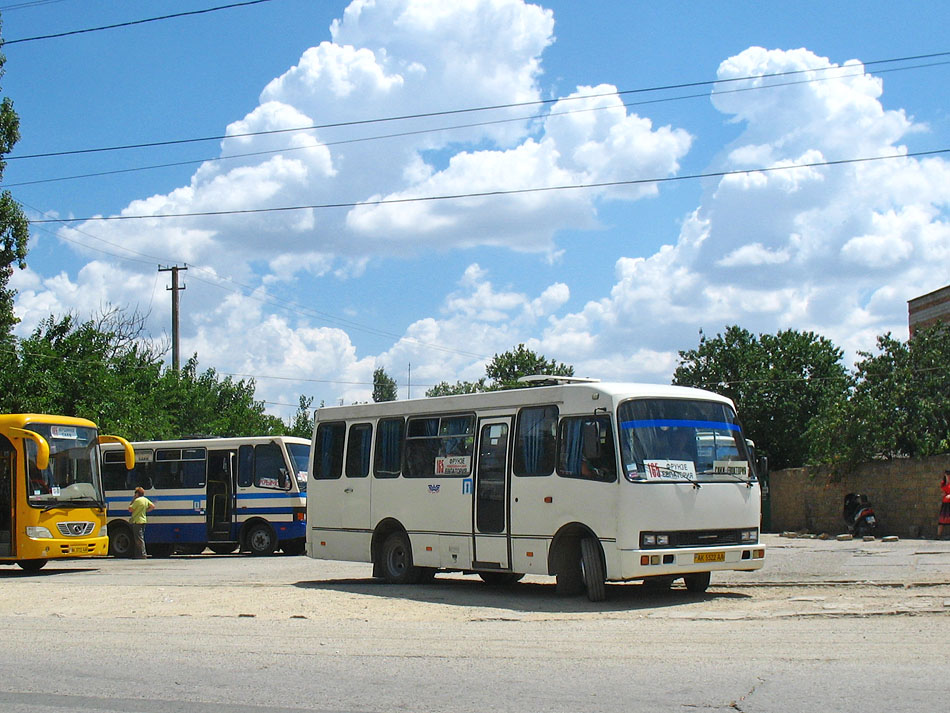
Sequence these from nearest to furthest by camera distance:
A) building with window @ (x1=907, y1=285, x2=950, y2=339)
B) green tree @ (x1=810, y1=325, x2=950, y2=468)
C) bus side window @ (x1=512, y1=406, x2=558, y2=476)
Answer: bus side window @ (x1=512, y1=406, x2=558, y2=476)
green tree @ (x1=810, y1=325, x2=950, y2=468)
building with window @ (x1=907, y1=285, x2=950, y2=339)

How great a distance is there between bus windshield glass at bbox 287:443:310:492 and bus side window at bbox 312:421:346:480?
8.97 metres

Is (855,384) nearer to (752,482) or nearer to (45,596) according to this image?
(752,482)

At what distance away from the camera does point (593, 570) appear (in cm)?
1345

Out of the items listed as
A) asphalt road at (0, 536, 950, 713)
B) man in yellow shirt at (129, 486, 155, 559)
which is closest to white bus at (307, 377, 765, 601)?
asphalt road at (0, 536, 950, 713)

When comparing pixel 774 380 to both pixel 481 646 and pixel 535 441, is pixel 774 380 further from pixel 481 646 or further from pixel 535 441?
pixel 481 646

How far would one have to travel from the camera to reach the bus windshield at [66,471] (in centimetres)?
2145

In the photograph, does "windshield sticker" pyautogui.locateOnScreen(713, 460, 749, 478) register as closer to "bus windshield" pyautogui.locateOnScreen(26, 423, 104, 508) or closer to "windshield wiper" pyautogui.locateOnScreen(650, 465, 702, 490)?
"windshield wiper" pyautogui.locateOnScreen(650, 465, 702, 490)

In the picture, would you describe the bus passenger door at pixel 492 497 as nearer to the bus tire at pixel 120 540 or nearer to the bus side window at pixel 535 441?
the bus side window at pixel 535 441

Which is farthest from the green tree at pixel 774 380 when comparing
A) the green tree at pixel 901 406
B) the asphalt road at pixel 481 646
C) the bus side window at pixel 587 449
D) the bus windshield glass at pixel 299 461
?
the bus side window at pixel 587 449

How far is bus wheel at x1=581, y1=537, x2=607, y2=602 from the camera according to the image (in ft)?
43.9

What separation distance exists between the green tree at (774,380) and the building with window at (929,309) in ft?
26.9

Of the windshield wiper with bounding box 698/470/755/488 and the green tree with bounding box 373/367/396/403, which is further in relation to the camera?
the green tree with bounding box 373/367/396/403

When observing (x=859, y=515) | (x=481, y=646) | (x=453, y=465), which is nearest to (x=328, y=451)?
(x=453, y=465)

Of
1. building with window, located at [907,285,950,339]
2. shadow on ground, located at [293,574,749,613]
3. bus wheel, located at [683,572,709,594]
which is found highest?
building with window, located at [907,285,950,339]
